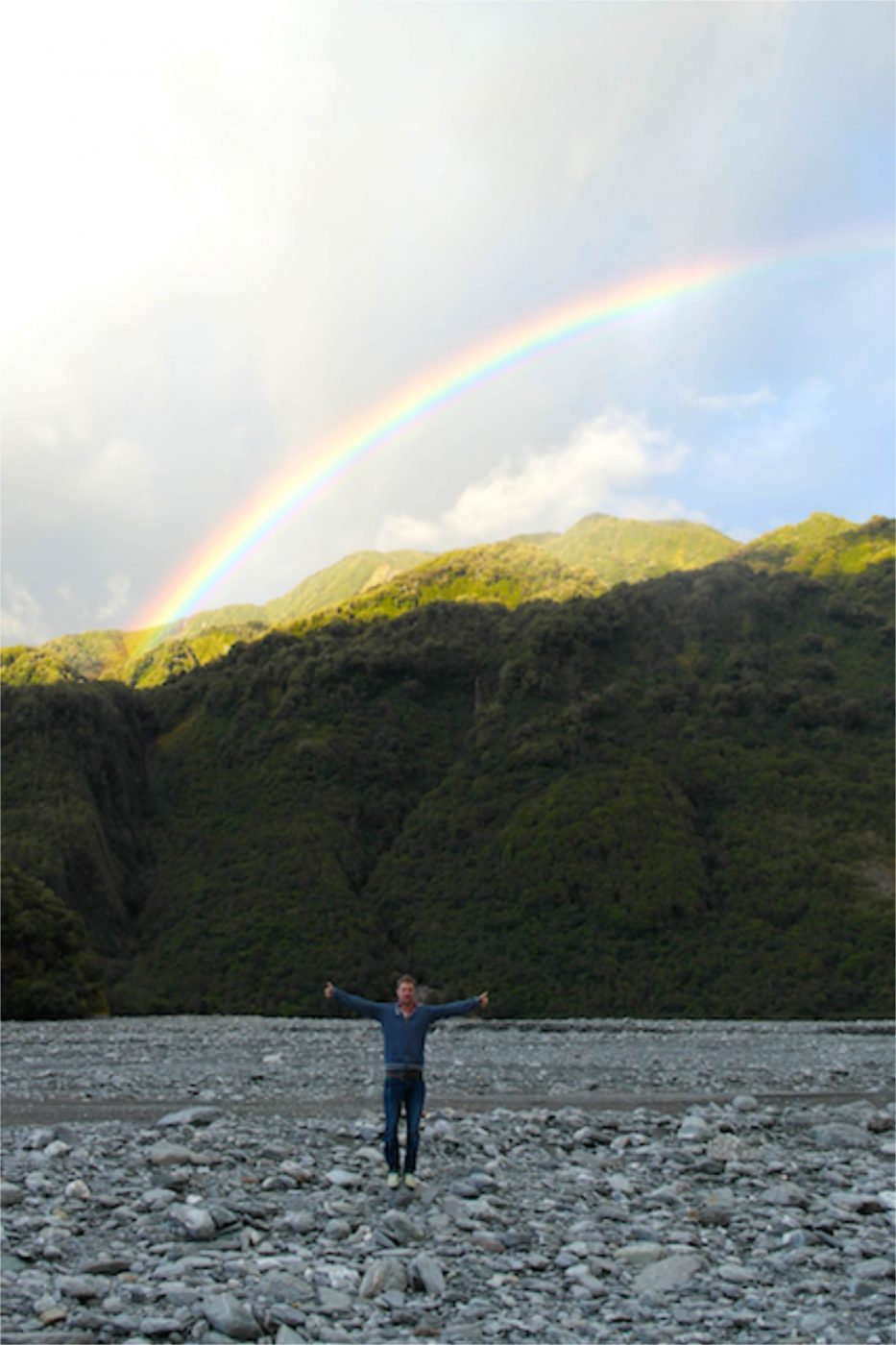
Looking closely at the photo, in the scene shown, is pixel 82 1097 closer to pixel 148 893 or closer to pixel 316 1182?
pixel 316 1182

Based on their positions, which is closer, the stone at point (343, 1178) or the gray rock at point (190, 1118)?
the stone at point (343, 1178)

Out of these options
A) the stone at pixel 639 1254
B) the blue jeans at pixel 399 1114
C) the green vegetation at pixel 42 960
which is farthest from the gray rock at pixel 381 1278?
the green vegetation at pixel 42 960

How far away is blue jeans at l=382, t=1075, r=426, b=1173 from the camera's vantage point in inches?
449

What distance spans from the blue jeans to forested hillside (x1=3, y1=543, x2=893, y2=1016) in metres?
43.6

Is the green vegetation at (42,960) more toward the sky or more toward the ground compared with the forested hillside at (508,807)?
more toward the ground

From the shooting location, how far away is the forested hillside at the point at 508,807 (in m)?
67.5

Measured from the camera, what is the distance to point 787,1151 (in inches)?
583

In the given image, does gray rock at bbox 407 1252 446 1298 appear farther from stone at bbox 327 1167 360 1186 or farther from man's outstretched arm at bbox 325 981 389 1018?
man's outstretched arm at bbox 325 981 389 1018

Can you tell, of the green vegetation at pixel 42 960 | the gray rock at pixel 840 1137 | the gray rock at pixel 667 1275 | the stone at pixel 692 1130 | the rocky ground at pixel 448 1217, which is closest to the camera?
the rocky ground at pixel 448 1217

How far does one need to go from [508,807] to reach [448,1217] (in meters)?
74.9

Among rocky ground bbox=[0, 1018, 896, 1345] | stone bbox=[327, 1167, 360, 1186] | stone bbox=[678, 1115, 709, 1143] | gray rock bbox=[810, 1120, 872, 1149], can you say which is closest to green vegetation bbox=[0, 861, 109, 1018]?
rocky ground bbox=[0, 1018, 896, 1345]

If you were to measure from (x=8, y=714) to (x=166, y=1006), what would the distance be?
3505 centimetres

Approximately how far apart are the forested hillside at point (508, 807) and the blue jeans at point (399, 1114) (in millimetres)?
43637

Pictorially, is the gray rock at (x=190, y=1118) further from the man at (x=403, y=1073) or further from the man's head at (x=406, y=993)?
the man's head at (x=406, y=993)
